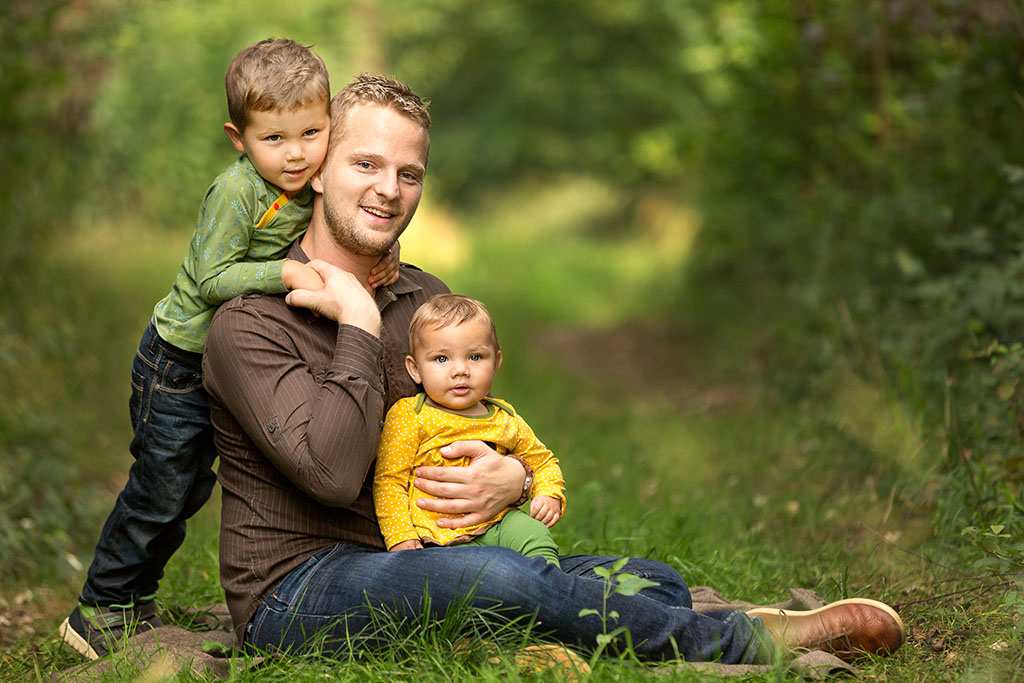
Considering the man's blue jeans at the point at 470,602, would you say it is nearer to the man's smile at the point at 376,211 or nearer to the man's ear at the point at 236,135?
the man's smile at the point at 376,211

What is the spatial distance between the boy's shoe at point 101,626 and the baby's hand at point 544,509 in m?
1.33

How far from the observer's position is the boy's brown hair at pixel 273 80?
316 cm

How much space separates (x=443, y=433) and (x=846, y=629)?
1.26 metres

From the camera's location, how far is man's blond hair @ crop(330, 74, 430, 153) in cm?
319

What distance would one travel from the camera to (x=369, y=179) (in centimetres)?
316

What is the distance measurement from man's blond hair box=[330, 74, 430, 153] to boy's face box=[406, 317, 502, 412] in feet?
2.12

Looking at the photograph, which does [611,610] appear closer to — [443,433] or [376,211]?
[443,433]

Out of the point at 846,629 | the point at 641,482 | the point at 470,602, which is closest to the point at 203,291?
the point at 470,602

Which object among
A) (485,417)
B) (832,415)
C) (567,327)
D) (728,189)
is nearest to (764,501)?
(832,415)

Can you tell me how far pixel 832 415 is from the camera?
5902 mm

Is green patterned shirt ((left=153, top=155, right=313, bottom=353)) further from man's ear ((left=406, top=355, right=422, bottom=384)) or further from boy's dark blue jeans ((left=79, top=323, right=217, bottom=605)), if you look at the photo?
man's ear ((left=406, top=355, right=422, bottom=384))

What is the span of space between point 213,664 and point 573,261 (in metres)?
13.7

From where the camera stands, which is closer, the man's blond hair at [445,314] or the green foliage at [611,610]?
the green foliage at [611,610]

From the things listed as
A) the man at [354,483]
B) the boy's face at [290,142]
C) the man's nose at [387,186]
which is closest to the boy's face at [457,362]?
the man at [354,483]
